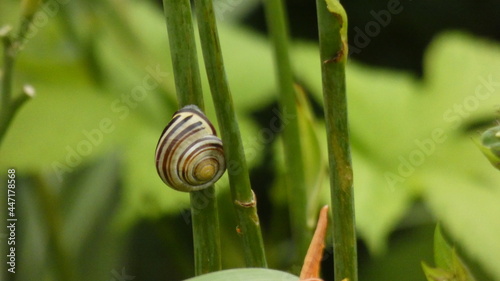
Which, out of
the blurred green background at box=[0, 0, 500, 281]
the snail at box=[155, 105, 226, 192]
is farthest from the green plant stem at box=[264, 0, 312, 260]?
the blurred green background at box=[0, 0, 500, 281]

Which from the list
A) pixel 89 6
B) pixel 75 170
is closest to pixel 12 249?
pixel 75 170

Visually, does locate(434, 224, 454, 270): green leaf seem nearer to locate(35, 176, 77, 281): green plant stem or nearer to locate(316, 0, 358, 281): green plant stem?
locate(316, 0, 358, 281): green plant stem

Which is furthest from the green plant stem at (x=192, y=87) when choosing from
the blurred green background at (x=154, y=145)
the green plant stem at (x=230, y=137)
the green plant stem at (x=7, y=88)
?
the blurred green background at (x=154, y=145)

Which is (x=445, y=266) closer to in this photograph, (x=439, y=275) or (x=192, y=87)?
(x=439, y=275)

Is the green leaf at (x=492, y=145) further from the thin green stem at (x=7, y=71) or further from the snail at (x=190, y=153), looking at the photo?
the thin green stem at (x=7, y=71)

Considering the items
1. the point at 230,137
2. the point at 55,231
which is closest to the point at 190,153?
the point at 230,137

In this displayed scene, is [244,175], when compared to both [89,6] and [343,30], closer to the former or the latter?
[343,30]
